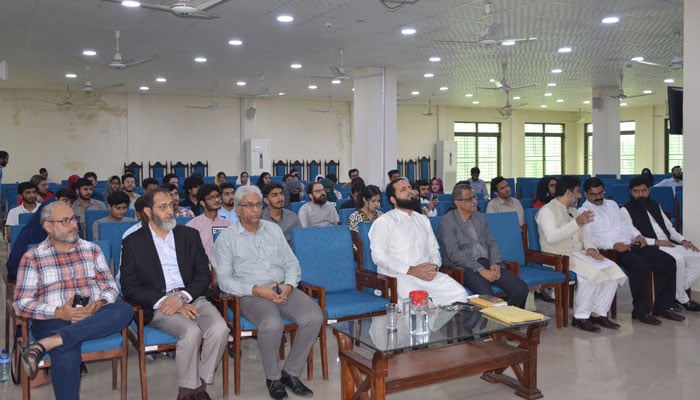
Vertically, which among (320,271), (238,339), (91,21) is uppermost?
(91,21)

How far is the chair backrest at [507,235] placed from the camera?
546 centimetres

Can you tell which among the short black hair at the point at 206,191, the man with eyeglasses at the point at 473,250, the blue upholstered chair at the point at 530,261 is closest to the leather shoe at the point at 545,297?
the blue upholstered chair at the point at 530,261

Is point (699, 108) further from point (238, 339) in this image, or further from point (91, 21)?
point (91, 21)

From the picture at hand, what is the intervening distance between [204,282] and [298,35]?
278 inches

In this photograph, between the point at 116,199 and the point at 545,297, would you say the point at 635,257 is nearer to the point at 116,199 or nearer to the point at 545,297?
the point at 545,297

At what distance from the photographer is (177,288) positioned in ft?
12.9

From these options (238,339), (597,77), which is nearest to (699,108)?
(238,339)

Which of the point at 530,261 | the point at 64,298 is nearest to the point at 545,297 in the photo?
the point at 530,261

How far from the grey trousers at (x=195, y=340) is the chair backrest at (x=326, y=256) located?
0.90m

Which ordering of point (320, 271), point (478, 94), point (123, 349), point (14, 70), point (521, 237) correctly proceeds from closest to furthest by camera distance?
point (123, 349), point (320, 271), point (521, 237), point (14, 70), point (478, 94)

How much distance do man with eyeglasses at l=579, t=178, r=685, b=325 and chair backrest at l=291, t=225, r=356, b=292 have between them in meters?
2.32

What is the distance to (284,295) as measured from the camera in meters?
4.03

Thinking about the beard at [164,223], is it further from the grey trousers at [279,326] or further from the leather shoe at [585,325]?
the leather shoe at [585,325]

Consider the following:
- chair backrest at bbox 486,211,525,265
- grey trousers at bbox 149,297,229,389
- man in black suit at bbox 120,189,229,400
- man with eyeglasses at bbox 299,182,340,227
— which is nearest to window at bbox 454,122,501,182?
man with eyeglasses at bbox 299,182,340,227
